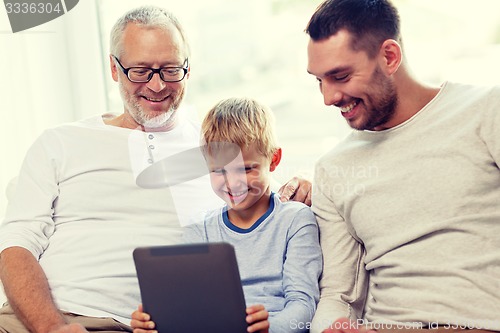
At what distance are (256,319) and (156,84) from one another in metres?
0.79

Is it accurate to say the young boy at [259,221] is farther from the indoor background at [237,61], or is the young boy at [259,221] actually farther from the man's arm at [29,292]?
the indoor background at [237,61]

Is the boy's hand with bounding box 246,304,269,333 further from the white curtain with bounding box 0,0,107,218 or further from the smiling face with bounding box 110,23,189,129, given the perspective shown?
the white curtain with bounding box 0,0,107,218

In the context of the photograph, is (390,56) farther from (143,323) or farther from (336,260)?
(143,323)

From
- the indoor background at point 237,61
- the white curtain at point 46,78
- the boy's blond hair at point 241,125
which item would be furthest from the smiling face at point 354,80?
the white curtain at point 46,78

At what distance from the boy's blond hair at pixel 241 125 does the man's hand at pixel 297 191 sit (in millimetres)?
161

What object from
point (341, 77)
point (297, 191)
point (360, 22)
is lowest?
point (297, 191)

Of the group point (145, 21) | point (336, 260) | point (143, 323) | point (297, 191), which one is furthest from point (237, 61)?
point (143, 323)

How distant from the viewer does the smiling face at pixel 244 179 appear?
1621 mm

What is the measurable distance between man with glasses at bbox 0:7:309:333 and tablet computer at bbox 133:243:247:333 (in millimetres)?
353

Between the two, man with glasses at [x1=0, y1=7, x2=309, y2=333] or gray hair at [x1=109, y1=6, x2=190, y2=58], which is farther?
gray hair at [x1=109, y1=6, x2=190, y2=58]

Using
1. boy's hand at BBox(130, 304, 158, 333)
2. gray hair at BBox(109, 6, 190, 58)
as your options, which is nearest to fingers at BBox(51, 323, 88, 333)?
boy's hand at BBox(130, 304, 158, 333)

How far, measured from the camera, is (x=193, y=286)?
133cm

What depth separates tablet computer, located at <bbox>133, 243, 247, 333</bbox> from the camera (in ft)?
4.32

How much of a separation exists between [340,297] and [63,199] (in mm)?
811
